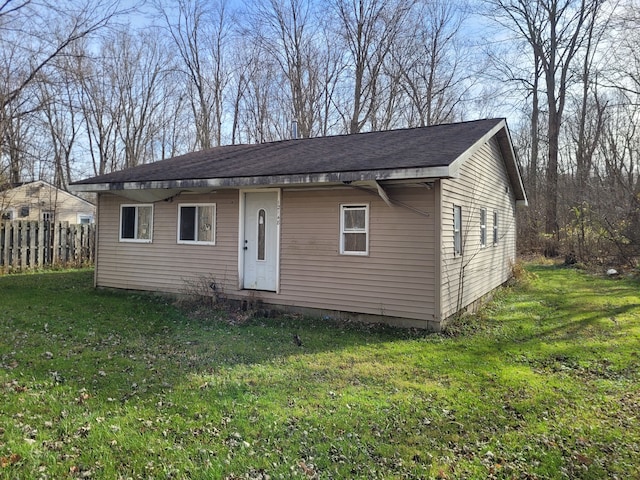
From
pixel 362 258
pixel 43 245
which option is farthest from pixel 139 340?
pixel 43 245

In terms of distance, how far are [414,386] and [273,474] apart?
233cm

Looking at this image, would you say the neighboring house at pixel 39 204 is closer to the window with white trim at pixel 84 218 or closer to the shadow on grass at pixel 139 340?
the window with white trim at pixel 84 218

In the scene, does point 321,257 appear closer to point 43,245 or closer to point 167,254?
point 167,254

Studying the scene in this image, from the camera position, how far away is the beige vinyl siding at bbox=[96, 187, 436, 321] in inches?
293

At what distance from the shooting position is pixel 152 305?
923cm

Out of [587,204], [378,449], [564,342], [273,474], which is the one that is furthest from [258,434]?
[587,204]

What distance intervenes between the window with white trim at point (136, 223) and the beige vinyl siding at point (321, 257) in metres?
0.20

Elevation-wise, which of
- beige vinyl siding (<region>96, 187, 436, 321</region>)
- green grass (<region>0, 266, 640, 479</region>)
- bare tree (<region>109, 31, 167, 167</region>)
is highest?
bare tree (<region>109, 31, 167, 167</region>)

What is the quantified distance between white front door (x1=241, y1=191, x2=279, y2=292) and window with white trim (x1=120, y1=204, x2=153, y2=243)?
9.02 ft

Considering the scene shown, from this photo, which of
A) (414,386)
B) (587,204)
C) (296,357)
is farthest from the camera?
(587,204)

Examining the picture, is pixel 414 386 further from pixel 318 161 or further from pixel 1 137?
Answer: pixel 1 137

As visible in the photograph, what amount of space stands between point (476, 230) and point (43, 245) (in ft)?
47.0

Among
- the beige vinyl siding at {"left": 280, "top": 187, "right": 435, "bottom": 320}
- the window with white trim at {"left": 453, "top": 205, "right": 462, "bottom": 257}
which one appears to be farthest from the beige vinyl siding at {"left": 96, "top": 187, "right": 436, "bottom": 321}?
the window with white trim at {"left": 453, "top": 205, "right": 462, "bottom": 257}

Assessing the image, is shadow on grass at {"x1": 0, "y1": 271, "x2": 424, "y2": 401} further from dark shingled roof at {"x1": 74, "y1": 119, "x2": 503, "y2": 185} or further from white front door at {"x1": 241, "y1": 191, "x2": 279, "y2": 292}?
dark shingled roof at {"x1": 74, "y1": 119, "x2": 503, "y2": 185}
